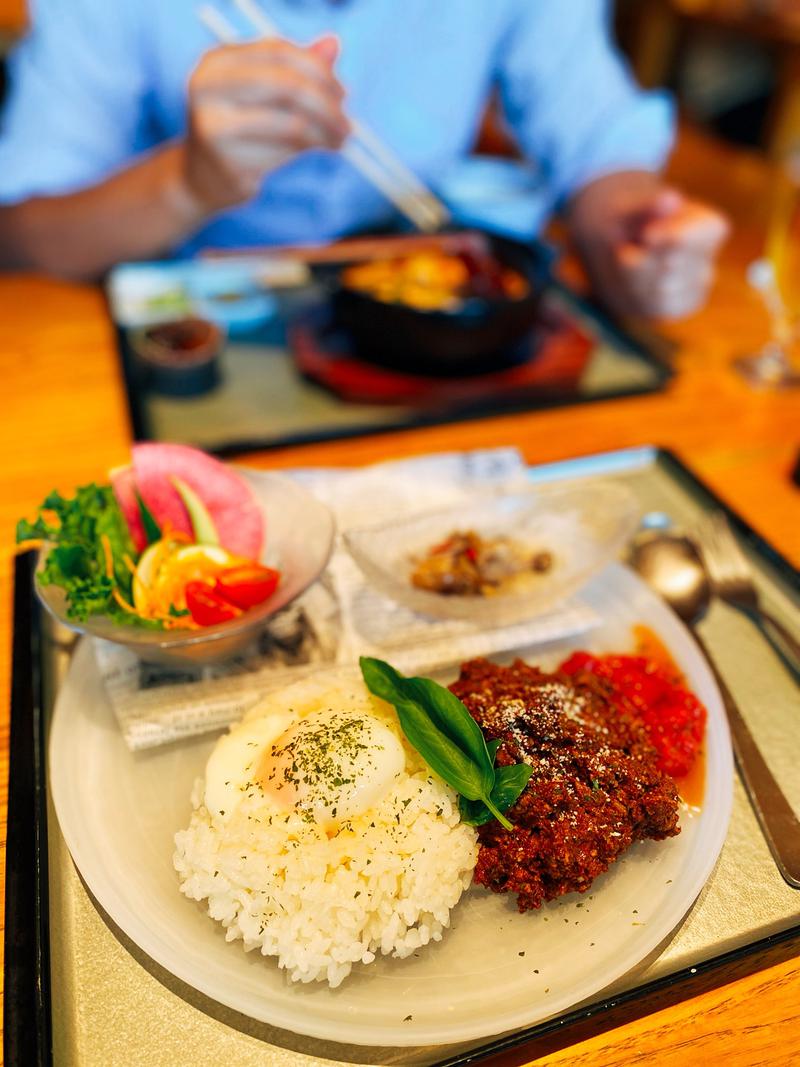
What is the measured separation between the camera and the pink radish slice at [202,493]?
4.54ft

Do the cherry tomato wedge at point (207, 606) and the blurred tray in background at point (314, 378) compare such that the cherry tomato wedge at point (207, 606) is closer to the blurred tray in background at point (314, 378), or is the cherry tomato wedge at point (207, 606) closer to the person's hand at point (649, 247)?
the blurred tray in background at point (314, 378)

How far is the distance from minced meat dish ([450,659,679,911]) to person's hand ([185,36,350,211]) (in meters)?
1.68

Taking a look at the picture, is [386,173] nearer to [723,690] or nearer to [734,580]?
[734,580]

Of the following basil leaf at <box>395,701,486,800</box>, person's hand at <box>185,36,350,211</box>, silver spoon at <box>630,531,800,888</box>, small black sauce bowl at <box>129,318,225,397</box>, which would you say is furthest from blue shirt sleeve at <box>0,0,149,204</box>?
basil leaf at <box>395,701,486,800</box>

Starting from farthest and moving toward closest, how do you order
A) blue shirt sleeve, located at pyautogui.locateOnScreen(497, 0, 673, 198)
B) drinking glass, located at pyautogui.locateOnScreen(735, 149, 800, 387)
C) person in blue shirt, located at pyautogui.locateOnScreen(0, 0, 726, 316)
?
blue shirt sleeve, located at pyautogui.locateOnScreen(497, 0, 673, 198)
drinking glass, located at pyautogui.locateOnScreen(735, 149, 800, 387)
person in blue shirt, located at pyautogui.locateOnScreen(0, 0, 726, 316)

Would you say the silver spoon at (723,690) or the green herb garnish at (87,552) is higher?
the green herb garnish at (87,552)

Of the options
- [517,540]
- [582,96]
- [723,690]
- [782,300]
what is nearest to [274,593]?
[517,540]

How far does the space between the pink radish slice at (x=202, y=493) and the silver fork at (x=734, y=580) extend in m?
0.94

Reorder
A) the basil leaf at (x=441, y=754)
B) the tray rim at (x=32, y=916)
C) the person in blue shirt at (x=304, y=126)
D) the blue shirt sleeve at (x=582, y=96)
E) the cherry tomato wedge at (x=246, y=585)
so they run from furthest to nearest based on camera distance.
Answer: the blue shirt sleeve at (x=582, y=96)
the person in blue shirt at (x=304, y=126)
the cherry tomato wedge at (x=246, y=585)
the basil leaf at (x=441, y=754)
the tray rim at (x=32, y=916)

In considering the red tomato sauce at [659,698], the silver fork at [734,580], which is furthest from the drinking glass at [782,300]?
the red tomato sauce at [659,698]

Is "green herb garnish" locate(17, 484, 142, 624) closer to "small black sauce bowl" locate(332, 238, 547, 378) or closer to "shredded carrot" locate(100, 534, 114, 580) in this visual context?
"shredded carrot" locate(100, 534, 114, 580)

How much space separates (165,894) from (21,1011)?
0.65 ft

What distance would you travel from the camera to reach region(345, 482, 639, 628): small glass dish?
1.44 meters

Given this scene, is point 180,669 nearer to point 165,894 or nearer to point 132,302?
point 165,894
